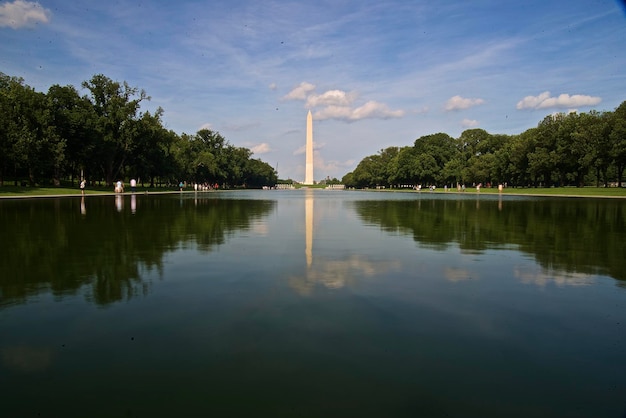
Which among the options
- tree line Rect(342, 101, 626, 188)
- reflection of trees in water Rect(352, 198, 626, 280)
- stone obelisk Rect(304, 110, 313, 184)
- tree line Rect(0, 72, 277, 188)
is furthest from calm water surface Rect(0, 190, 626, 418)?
stone obelisk Rect(304, 110, 313, 184)

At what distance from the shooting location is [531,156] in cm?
8344

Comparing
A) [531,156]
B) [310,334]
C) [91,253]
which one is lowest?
[310,334]

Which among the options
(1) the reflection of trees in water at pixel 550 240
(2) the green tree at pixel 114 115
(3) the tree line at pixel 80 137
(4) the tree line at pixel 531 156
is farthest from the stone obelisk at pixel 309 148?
(1) the reflection of trees in water at pixel 550 240

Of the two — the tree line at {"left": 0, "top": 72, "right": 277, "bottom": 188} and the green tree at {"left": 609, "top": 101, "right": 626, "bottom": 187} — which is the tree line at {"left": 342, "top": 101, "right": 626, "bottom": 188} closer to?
the green tree at {"left": 609, "top": 101, "right": 626, "bottom": 187}

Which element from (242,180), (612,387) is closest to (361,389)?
(612,387)

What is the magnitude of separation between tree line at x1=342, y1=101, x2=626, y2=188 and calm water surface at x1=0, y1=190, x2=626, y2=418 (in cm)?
7047

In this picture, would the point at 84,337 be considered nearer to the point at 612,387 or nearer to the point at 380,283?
the point at 380,283

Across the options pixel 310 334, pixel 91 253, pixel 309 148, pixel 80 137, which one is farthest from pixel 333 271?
pixel 309 148

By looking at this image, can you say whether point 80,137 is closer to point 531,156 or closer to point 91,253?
point 91,253

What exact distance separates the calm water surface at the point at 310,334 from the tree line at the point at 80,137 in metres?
56.6

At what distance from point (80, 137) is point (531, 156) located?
76.7 metres

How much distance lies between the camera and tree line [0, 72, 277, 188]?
190 feet

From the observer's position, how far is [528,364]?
4918 millimetres

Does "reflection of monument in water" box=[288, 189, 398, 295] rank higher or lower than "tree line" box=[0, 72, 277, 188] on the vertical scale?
lower
